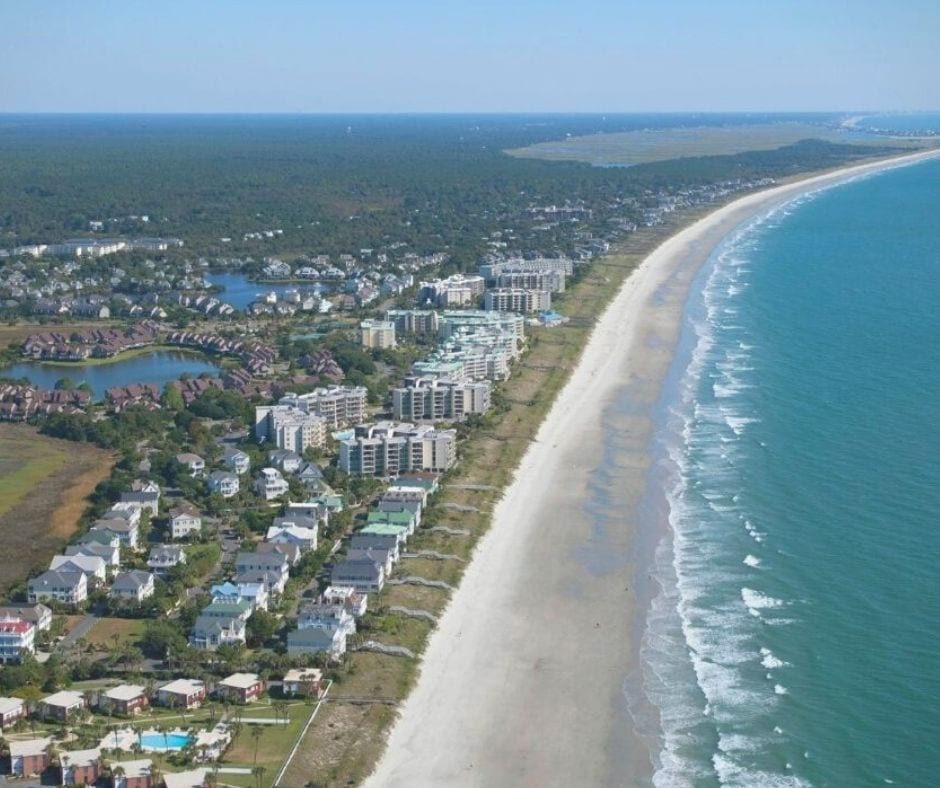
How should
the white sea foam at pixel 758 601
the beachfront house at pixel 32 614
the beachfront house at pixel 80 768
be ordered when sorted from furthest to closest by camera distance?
the white sea foam at pixel 758 601
the beachfront house at pixel 32 614
the beachfront house at pixel 80 768

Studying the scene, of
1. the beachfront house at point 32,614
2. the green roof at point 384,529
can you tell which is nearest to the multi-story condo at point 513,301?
the green roof at point 384,529

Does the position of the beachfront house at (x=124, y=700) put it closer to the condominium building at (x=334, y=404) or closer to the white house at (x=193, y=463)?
the white house at (x=193, y=463)

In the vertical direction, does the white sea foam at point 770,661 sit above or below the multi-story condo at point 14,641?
above

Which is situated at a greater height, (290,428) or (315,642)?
(290,428)

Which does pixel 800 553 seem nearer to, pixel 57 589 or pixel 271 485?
pixel 271 485

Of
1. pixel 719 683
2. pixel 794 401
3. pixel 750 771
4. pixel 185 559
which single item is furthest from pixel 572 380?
pixel 750 771

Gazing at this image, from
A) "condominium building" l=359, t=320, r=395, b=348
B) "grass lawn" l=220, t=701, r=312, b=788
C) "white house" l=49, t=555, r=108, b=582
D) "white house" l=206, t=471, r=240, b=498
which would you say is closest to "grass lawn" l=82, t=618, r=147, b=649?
"white house" l=49, t=555, r=108, b=582

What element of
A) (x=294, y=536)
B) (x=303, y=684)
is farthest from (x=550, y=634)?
(x=294, y=536)
